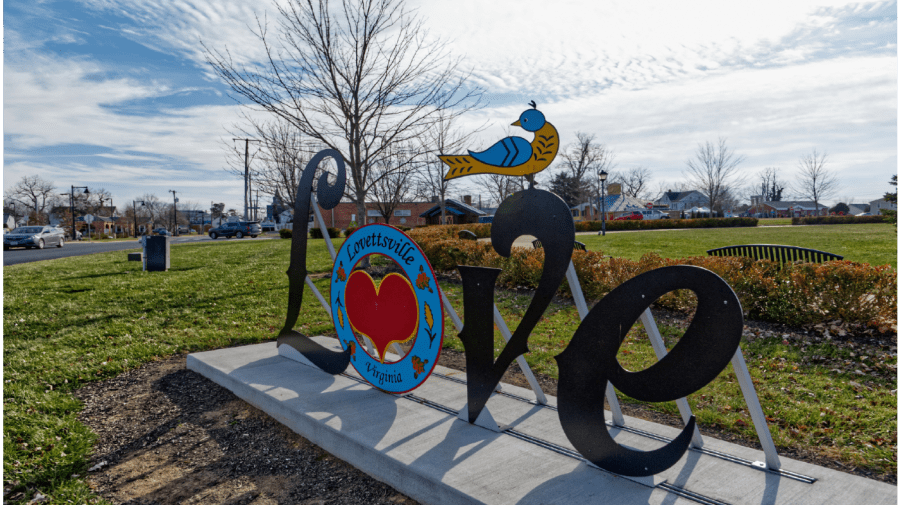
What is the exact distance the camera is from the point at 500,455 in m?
3.34

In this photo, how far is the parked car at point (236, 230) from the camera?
135ft

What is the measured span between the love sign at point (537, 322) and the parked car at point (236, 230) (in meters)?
39.6

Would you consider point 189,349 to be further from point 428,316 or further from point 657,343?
point 657,343

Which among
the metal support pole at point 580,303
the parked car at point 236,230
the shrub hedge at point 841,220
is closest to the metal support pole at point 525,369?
the metal support pole at point 580,303

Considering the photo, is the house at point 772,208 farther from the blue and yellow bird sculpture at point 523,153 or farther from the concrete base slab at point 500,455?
the blue and yellow bird sculpture at point 523,153

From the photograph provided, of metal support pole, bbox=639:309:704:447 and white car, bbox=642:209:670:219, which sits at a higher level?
white car, bbox=642:209:670:219

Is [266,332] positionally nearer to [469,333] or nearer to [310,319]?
[310,319]

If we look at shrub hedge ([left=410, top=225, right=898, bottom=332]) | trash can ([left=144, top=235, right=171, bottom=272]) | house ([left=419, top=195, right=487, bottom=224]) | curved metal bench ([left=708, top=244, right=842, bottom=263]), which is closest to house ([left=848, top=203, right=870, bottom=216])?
house ([left=419, top=195, right=487, bottom=224])

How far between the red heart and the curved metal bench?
603cm

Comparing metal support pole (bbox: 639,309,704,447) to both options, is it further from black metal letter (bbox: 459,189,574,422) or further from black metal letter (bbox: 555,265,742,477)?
black metal letter (bbox: 459,189,574,422)

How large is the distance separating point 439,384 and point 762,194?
11234 cm

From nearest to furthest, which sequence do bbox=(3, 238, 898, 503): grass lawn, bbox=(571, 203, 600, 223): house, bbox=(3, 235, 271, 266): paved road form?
bbox=(3, 238, 898, 503): grass lawn
bbox=(3, 235, 271, 266): paved road
bbox=(571, 203, 600, 223): house

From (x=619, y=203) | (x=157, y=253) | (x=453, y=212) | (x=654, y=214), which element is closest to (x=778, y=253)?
(x=157, y=253)

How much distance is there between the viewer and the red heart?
4.19 metres
